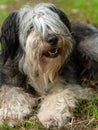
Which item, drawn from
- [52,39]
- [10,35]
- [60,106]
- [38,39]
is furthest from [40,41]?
[60,106]

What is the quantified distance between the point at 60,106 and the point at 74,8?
4.54m

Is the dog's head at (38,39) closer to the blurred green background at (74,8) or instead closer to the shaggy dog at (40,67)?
the shaggy dog at (40,67)

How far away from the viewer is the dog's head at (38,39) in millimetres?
6238

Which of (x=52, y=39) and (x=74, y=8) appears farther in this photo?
(x=74, y=8)

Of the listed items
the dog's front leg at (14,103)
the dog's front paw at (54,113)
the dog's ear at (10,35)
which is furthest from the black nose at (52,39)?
the dog's front leg at (14,103)

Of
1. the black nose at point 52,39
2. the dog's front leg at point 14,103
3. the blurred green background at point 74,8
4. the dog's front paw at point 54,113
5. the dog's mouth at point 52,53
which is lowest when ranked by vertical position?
the dog's front paw at point 54,113

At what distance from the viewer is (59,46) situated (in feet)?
20.5

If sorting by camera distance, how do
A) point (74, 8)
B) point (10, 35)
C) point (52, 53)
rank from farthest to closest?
point (74, 8) < point (10, 35) < point (52, 53)

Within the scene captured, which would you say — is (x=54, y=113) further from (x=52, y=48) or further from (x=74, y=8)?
(x=74, y=8)

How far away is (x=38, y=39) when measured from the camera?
245 inches

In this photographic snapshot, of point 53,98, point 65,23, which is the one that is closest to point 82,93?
point 53,98

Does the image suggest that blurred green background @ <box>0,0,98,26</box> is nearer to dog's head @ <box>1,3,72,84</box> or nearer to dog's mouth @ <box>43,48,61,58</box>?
dog's head @ <box>1,3,72,84</box>

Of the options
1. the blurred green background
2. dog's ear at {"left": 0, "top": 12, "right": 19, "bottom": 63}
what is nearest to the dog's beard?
dog's ear at {"left": 0, "top": 12, "right": 19, "bottom": 63}

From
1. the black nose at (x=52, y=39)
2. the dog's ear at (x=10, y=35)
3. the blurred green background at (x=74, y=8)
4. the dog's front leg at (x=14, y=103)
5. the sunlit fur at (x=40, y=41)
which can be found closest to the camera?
the black nose at (x=52, y=39)
